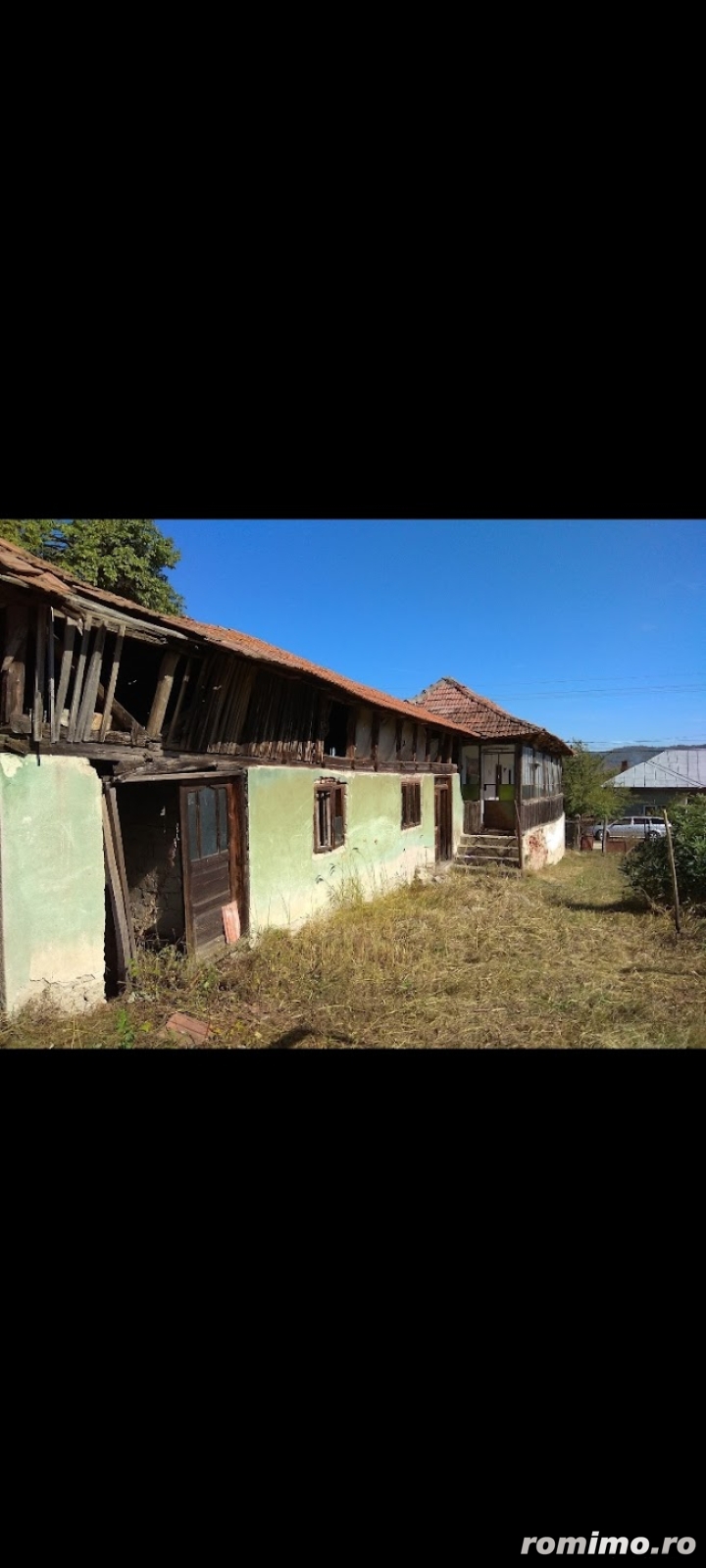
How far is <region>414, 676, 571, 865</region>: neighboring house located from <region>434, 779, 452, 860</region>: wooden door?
1.09m

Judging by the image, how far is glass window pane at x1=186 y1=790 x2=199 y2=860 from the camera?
6656 mm

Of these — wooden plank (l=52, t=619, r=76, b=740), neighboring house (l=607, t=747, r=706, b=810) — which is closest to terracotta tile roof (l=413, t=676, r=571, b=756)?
wooden plank (l=52, t=619, r=76, b=740)

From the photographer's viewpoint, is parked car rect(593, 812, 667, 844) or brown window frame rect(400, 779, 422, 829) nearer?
brown window frame rect(400, 779, 422, 829)

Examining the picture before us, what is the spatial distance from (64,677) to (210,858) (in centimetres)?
278

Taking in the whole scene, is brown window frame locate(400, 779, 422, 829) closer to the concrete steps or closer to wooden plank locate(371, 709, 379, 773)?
wooden plank locate(371, 709, 379, 773)

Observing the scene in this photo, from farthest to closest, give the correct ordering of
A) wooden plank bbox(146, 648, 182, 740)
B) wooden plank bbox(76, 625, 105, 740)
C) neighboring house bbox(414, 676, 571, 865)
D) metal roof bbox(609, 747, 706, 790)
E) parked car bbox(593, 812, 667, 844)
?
metal roof bbox(609, 747, 706, 790), parked car bbox(593, 812, 667, 844), neighboring house bbox(414, 676, 571, 865), wooden plank bbox(146, 648, 182, 740), wooden plank bbox(76, 625, 105, 740)

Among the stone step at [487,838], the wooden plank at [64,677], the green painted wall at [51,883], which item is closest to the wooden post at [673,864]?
the stone step at [487,838]

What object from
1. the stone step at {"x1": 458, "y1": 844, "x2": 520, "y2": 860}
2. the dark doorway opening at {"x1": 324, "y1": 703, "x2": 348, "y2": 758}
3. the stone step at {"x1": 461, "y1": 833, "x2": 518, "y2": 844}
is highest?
the dark doorway opening at {"x1": 324, "y1": 703, "x2": 348, "y2": 758}

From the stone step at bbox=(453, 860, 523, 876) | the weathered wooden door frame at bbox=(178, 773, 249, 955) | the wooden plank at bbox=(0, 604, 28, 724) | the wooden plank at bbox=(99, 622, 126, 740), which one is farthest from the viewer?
the stone step at bbox=(453, 860, 523, 876)

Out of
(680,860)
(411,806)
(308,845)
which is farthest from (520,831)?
(308,845)

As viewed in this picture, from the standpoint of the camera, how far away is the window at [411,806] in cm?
1309
